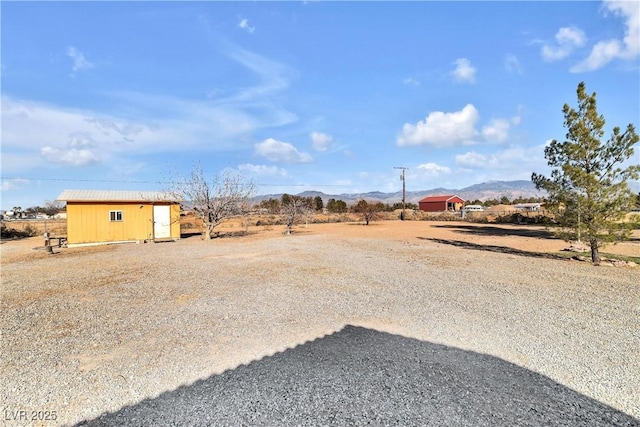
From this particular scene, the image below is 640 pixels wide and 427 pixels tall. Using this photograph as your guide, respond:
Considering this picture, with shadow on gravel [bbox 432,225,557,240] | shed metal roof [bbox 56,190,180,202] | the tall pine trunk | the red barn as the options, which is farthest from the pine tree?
the red barn

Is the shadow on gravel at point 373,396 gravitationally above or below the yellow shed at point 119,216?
below

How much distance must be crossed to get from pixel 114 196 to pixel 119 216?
3.84 feet

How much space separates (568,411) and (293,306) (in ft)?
13.2

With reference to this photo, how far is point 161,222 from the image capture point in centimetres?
1803

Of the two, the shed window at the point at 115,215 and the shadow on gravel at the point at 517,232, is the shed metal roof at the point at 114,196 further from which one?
the shadow on gravel at the point at 517,232

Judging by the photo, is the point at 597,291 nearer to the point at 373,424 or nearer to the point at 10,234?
the point at 373,424

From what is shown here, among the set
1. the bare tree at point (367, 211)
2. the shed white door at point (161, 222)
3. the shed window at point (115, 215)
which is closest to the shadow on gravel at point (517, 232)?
the bare tree at point (367, 211)

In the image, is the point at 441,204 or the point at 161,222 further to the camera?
the point at 441,204

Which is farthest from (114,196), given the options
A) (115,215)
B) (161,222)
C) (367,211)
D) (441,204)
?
(441,204)

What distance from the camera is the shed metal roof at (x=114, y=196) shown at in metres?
16.0

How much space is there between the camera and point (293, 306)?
231 inches

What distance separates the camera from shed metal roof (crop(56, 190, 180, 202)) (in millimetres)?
16016

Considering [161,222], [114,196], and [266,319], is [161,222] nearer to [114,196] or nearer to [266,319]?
[114,196]

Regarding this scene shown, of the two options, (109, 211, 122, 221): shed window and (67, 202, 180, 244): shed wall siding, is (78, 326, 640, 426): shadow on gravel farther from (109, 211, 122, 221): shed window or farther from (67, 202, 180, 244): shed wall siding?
(109, 211, 122, 221): shed window
